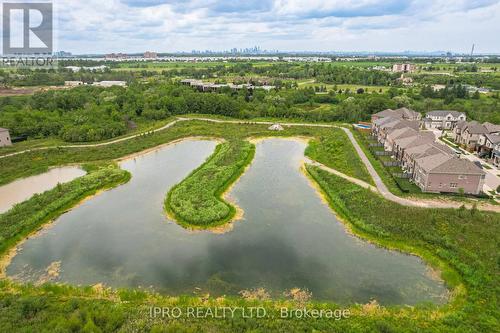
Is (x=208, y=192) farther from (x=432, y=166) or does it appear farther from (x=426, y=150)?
(x=426, y=150)

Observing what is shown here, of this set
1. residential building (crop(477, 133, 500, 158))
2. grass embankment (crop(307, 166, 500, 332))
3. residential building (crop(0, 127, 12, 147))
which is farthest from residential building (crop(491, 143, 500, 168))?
residential building (crop(0, 127, 12, 147))

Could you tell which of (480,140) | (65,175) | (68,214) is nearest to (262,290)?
(68,214)

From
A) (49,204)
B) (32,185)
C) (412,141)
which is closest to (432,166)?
(412,141)

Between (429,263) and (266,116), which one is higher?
(266,116)

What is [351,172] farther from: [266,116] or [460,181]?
[266,116]

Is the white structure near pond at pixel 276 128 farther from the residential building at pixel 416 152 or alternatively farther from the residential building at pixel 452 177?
the residential building at pixel 452 177
